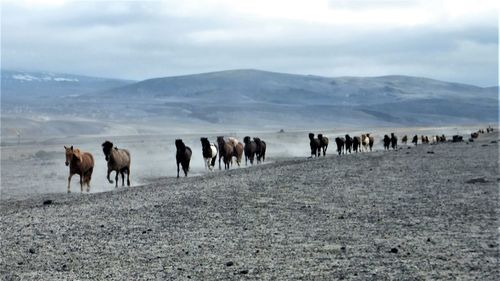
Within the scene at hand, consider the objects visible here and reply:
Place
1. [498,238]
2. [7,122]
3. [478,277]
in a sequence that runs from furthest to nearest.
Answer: [7,122] < [498,238] < [478,277]

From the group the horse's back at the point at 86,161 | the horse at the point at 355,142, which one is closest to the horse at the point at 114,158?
the horse's back at the point at 86,161

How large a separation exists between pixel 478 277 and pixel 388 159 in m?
21.8

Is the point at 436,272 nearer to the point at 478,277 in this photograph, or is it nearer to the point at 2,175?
the point at 478,277

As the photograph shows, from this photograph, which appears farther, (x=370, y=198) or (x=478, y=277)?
(x=370, y=198)

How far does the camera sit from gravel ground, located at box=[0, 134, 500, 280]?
1029cm

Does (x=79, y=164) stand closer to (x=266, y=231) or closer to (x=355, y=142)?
(x=266, y=231)

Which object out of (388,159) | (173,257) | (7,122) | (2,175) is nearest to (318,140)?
(388,159)

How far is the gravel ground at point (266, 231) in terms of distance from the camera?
10289 mm

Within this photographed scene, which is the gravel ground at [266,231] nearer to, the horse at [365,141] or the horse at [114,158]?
the horse at [114,158]

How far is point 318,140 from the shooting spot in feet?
142

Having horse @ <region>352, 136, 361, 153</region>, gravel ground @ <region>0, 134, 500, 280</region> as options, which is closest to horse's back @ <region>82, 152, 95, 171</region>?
gravel ground @ <region>0, 134, 500, 280</region>

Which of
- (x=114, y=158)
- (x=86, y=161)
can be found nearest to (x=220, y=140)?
(x=114, y=158)

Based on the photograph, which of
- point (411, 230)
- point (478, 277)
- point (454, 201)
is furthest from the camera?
point (454, 201)

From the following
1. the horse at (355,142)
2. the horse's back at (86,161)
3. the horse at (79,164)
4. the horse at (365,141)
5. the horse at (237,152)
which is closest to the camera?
the horse at (79,164)
